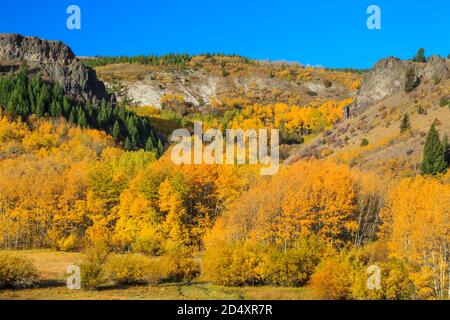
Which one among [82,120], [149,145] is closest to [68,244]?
[82,120]

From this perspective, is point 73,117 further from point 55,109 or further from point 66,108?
point 55,109

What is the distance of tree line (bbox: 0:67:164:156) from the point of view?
382 feet

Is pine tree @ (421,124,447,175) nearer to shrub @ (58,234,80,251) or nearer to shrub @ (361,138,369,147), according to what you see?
shrub @ (361,138,369,147)

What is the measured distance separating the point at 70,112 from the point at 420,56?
4282 inches

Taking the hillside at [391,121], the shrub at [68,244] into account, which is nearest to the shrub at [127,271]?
the shrub at [68,244]

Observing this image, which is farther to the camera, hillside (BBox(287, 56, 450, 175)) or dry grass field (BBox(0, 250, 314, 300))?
hillside (BBox(287, 56, 450, 175))

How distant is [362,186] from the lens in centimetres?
Answer: 5841

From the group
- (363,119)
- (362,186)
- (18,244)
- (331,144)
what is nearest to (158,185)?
(18,244)

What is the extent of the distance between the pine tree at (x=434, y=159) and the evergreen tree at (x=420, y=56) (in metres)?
88.5

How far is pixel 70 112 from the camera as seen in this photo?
125375mm

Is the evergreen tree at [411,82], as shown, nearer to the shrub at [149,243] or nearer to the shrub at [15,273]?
the shrub at [149,243]

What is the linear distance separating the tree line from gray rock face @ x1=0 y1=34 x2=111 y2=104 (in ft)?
73.3

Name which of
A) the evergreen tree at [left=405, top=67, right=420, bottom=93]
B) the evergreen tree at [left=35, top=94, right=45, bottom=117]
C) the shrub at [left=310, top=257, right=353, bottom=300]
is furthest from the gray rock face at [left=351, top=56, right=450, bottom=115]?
the shrub at [left=310, top=257, right=353, bottom=300]
